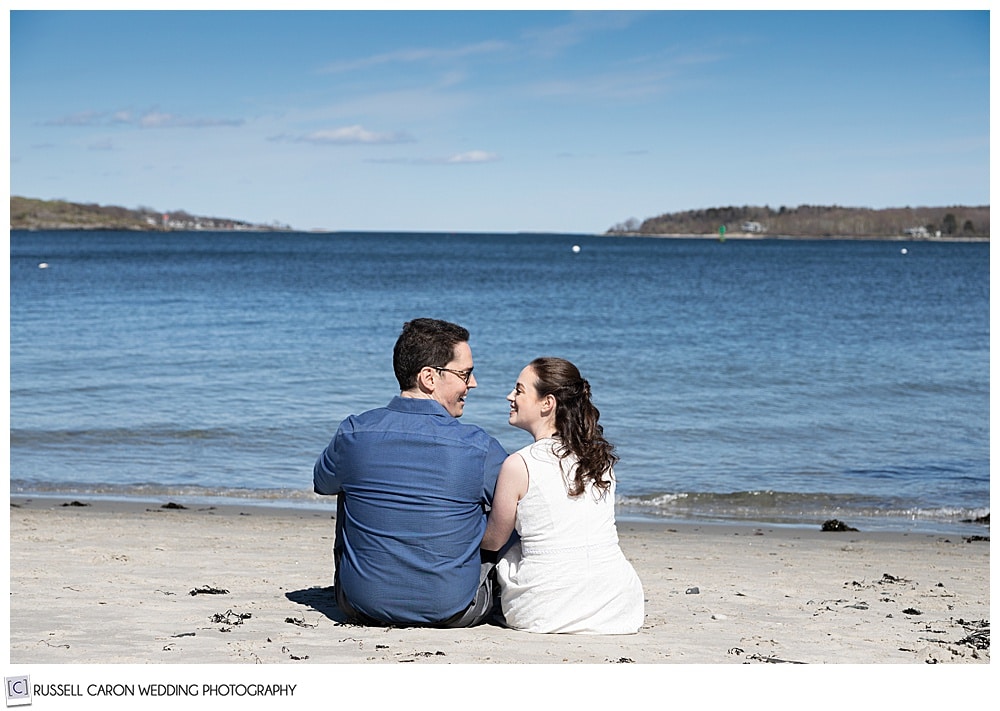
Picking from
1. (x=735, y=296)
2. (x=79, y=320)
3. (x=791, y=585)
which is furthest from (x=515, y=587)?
(x=735, y=296)

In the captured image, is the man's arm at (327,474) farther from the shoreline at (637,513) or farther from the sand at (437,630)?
the shoreline at (637,513)

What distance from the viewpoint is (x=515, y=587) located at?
4496 millimetres

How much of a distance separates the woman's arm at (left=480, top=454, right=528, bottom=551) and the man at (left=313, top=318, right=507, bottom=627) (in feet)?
0.19

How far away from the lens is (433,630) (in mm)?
4477

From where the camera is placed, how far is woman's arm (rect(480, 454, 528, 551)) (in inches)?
171

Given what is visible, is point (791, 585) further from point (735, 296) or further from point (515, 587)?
point (735, 296)

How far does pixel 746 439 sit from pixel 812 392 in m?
5.02

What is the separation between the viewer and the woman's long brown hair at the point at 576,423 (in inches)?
170

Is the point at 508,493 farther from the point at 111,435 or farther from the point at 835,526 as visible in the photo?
the point at 111,435
